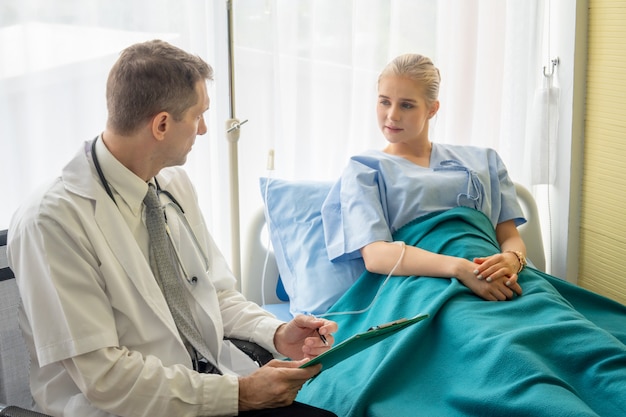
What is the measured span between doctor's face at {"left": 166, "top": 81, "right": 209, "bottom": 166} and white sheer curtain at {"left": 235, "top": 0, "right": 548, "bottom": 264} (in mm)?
1015

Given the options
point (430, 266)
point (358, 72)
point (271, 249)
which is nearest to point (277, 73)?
point (358, 72)

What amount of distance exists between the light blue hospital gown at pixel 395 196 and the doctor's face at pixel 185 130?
770mm

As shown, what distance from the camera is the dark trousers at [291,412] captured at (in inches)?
58.3

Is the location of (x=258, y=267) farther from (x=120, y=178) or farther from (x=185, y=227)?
(x=120, y=178)

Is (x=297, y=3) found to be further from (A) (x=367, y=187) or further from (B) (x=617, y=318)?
(B) (x=617, y=318)

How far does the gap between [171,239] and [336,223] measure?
0.84 metres

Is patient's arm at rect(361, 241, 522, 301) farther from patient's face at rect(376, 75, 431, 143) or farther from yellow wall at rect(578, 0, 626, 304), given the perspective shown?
yellow wall at rect(578, 0, 626, 304)

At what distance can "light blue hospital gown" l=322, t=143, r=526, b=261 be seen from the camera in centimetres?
226

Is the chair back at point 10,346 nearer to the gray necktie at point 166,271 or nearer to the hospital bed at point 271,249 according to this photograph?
the gray necktie at point 166,271

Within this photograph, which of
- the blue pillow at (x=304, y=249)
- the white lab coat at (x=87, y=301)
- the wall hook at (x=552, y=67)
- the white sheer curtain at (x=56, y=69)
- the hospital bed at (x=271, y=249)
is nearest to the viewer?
the white lab coat at (x=87, y=301)

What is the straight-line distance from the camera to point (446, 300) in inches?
75.0

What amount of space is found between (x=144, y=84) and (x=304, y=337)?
0.66 m

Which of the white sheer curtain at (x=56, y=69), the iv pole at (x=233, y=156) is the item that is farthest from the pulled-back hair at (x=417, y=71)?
the white sheer curtain at (x=56, y=69)

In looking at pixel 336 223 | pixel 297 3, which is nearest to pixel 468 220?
pixel 336 223
